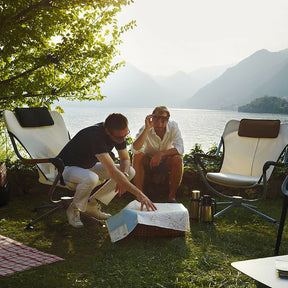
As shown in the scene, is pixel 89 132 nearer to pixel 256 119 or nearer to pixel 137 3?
pixel 137 3

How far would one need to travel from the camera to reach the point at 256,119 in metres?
4.33

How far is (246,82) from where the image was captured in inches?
2309

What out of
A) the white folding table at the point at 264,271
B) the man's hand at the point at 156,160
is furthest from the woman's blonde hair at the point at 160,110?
the white folding table at the point at 264,271

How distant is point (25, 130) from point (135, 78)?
5775 centimetres

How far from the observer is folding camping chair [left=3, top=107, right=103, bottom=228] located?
11.2ft

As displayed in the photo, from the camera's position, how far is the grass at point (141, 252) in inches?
84.8

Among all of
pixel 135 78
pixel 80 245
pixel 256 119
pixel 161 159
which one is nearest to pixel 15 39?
pixel 161 159

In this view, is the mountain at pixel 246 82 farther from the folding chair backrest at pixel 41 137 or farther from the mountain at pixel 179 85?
the folding chair backrest at pixel 41 137

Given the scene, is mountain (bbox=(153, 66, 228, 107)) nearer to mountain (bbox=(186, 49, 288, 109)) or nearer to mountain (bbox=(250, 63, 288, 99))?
mountain (bbox=(186, 49, 288, 109))

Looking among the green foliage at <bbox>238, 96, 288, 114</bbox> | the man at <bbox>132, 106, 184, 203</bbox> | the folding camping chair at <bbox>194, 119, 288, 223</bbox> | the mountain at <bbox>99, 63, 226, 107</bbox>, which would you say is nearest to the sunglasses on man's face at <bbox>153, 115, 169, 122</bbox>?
the man at <bbox>132, 106, 184, 203</bbox>

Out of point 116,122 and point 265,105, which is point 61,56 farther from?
point 265,105

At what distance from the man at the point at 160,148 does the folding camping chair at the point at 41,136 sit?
829 millimetres

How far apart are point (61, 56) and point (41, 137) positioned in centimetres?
125

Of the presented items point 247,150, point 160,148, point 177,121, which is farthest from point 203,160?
point 160,148
